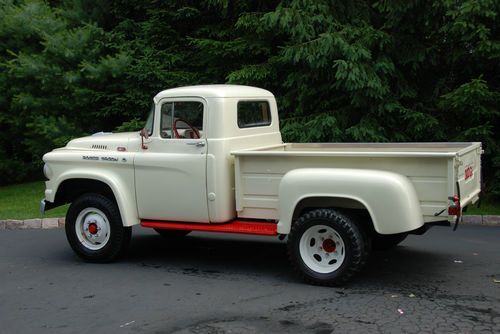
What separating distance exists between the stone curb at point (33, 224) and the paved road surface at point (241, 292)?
1828mm

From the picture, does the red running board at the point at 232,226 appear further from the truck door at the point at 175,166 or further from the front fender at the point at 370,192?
the front fender at the point at 370,192

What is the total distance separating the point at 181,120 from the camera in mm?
7234

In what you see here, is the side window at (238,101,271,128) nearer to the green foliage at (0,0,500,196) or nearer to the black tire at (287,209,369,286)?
the black tire at (287,209,369,286)

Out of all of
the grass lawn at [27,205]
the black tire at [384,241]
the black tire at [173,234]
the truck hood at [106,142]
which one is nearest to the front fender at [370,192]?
the black tire at [384,241]

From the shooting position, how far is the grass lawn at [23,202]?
1118 cm

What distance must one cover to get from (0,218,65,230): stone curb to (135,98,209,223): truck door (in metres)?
3.78

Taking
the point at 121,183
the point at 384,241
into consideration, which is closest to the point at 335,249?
the point at 384,241

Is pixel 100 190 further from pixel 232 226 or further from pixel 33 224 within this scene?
pixel 33 224

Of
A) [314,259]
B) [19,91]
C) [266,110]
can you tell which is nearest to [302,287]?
[314,259]

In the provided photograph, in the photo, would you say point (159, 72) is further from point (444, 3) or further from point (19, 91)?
point (444, 3)

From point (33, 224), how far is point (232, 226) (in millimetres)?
5130

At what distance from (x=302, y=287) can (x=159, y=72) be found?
929 cm

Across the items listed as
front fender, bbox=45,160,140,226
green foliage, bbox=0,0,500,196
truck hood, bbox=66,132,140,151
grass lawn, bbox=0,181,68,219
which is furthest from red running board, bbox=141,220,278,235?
green foliage, bbox=0,0,500,196

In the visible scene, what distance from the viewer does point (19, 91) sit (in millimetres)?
15492
